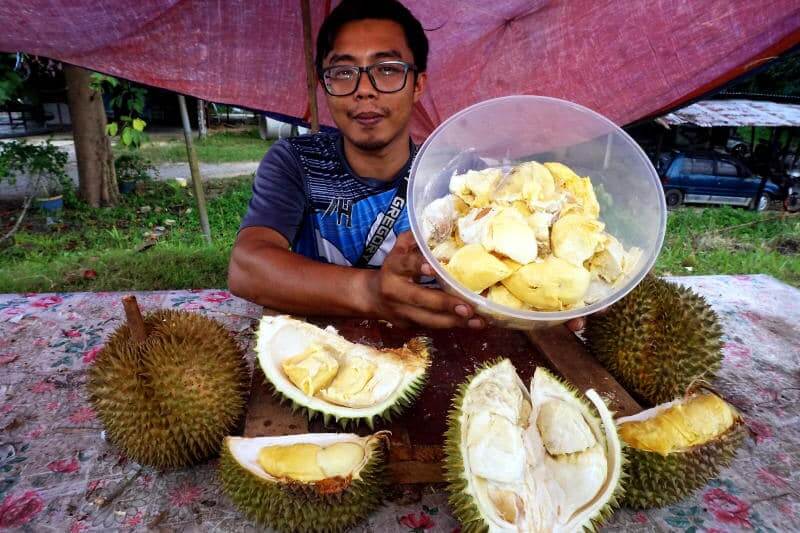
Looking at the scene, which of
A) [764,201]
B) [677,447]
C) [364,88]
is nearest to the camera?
[677,447]

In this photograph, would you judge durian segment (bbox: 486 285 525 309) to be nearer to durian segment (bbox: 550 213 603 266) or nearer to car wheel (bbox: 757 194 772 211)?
durian segment (bbox: 550 213 603 266)

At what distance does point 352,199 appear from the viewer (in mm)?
1835

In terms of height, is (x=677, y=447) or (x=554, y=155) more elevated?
(x=554, y=155)

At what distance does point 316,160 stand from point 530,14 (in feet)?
3.25

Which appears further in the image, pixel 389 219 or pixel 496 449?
pixel 389 219

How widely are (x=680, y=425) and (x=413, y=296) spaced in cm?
60

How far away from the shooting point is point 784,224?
6551mm

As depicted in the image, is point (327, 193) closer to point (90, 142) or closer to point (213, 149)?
point (90, 142)

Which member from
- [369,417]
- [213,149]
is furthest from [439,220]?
[213,149]

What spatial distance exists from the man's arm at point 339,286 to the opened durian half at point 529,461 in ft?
0.61

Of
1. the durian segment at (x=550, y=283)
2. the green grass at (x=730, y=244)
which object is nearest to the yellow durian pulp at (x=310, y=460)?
the durian segment at (x=550, y=283)

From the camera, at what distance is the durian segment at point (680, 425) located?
0.96 m

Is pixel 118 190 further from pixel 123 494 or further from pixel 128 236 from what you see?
pixel 123 494

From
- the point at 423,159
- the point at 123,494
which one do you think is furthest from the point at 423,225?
the point at 123,494
